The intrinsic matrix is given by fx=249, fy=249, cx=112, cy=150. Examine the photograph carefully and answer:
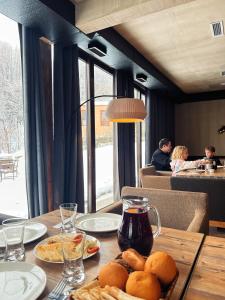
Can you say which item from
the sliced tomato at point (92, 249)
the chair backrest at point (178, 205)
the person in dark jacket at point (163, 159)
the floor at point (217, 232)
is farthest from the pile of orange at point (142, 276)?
the person in dark jacket at point (163, 159)

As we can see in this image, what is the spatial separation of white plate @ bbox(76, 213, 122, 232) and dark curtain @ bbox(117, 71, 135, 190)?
123 inches

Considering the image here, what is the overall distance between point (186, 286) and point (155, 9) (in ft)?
7.75

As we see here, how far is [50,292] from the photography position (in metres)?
0.72

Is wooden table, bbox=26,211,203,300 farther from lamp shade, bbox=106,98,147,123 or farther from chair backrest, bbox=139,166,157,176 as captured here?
chair backrest, bbox=139,166,157,176

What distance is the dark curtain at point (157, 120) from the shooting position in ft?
19.6

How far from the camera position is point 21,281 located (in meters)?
0.76

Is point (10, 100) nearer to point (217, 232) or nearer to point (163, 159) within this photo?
point (163, 159)

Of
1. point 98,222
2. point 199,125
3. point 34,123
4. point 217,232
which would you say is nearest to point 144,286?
point 98,222

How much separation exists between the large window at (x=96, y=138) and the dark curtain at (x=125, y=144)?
163 millimetres

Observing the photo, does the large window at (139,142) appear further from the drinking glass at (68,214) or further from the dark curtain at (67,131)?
the drinking glass at (68,214)

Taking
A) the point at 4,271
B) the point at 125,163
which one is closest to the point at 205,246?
the point at 4,271

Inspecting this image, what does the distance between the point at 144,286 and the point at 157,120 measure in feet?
20.4

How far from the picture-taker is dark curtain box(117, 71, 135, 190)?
450 centimetres

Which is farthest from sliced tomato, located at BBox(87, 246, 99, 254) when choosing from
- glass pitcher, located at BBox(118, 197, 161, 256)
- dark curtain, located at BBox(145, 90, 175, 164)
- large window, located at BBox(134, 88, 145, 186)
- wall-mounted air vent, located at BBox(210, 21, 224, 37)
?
dark curtain, located at BBox(145, 90, 175, 164)
